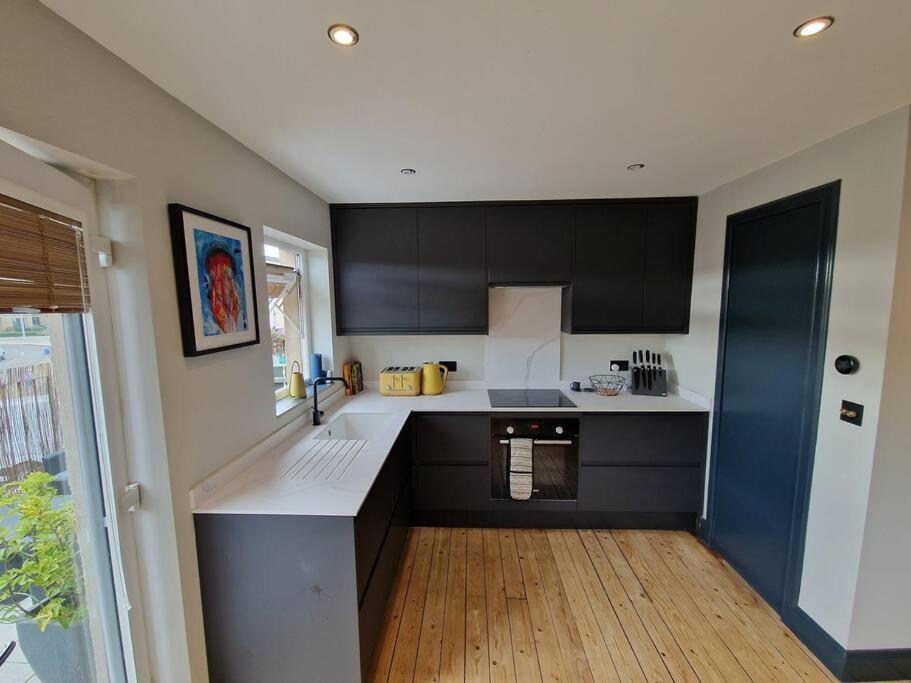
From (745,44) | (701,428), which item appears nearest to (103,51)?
(745,44)

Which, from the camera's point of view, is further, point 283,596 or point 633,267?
point 633,267

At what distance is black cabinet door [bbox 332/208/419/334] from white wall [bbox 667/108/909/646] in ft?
7.30

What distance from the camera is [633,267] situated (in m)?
2.57

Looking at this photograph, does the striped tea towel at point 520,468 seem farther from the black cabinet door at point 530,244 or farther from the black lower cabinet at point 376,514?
the black cabinet door at point 530,244

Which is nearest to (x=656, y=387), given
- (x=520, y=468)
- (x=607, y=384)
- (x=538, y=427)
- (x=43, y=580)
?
(x=607, y=384)

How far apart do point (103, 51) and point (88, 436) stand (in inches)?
44.0

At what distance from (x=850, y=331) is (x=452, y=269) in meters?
2.10

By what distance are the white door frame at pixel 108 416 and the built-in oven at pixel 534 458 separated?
6.10ft

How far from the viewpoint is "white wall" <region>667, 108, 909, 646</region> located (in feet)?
4.47

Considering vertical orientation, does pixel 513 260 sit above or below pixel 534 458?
above

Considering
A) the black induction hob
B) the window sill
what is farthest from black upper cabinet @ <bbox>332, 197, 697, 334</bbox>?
the window sill

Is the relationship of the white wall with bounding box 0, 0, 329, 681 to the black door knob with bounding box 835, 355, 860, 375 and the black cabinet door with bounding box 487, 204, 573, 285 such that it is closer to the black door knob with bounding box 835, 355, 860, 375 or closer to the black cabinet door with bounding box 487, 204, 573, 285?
the black cabinet door with bounding box 487, 204, 573, 285

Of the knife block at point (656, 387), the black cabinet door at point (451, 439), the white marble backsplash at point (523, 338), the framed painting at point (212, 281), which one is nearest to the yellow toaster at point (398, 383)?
the black cabinet door at point (451, 439)

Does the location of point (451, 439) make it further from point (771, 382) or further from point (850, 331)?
point (850, 331)
